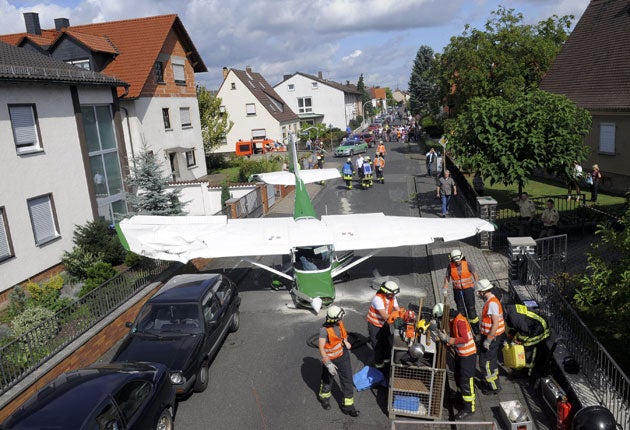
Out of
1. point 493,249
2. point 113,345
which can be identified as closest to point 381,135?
point 493,249

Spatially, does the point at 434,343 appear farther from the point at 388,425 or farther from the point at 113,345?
the point at 113,345

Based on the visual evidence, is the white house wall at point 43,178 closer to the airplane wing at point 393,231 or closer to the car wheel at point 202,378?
the car wheel at point 202,378

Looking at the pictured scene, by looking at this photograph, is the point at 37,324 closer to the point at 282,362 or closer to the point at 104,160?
the point at 282,362

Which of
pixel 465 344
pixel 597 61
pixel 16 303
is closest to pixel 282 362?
pixel 465 344

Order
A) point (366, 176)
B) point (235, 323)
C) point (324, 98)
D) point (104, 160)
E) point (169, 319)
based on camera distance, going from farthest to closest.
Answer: point (324, 98) < point (366, 176) < point (104, 160) < point (235, 323) < point (169, 319)

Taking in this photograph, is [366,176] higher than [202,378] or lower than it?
higher

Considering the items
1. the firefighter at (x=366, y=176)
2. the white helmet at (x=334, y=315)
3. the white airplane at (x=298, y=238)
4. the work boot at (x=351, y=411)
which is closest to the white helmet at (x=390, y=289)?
the white helmet at (x=334, y=315)

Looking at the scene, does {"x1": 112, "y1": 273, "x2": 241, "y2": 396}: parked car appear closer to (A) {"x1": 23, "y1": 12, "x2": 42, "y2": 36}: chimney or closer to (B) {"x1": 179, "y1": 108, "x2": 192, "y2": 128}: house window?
(B) {"x1": 179, "y1": 108, "x2": 192, "y2": 128}: house window
